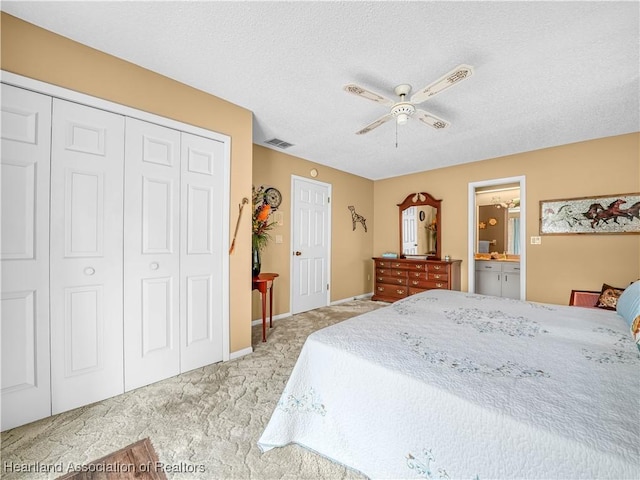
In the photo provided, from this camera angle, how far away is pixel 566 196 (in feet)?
11.8

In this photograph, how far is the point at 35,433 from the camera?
1.60m

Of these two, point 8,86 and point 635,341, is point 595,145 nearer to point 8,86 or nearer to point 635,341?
point 635,341

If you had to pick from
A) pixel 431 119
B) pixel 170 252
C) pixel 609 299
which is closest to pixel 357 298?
pixel 609 299

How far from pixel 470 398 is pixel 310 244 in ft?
11.9

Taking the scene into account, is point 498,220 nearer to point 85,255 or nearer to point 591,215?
point 591,215

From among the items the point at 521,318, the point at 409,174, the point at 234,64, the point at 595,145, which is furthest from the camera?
the point at 409,174

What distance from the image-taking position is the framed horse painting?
3174mm

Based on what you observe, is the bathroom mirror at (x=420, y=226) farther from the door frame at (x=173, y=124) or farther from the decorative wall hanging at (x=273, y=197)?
the door frame at (x=173, y=124)

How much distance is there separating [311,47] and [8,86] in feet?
6.26

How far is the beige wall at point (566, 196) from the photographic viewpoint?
10.5 ft

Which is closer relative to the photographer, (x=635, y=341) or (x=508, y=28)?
(x=635, y=341)

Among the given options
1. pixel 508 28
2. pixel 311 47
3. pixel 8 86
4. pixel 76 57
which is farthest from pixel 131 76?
pixel 508 28

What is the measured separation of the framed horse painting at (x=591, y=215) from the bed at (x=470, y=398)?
2385 millimetres

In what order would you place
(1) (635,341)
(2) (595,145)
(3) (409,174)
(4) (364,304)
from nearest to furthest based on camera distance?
(1) (635,341), (2) (595,145), (4) (364,304), (3) (409,174)
